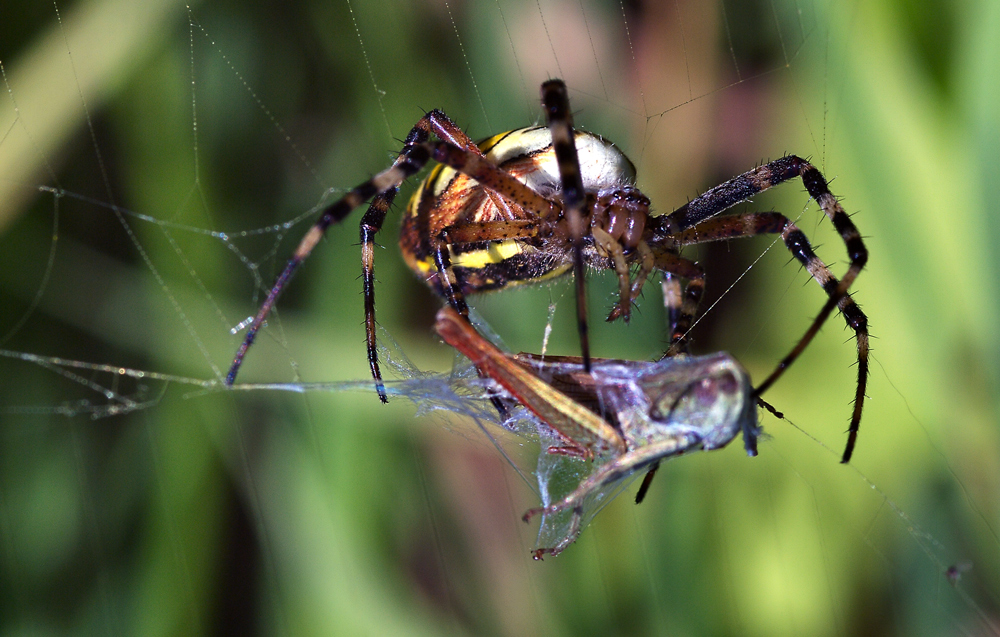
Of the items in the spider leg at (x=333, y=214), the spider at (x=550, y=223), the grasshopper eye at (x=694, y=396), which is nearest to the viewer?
the grasshopper eye at (x=694, y=396)

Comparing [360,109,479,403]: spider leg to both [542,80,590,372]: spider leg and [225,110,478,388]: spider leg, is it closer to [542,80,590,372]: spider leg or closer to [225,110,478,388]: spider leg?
[225,110,478,388]: spider leg

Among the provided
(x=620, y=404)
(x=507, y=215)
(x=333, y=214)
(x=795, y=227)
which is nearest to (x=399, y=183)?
(x=333, y=214)

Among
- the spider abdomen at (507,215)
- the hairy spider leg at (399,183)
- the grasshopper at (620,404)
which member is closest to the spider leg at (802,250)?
the spider abdomen at (507,215)

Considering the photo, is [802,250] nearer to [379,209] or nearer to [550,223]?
[550,223]

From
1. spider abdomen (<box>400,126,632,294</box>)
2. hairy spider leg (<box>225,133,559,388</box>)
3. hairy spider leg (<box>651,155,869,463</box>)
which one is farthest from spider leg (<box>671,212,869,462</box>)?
hairy spider leg (<box>225,133,559,388</box>)

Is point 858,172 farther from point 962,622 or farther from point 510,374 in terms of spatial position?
point 510,374

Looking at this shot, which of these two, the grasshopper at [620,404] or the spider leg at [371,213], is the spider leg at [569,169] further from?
the spider leg at [371,213]

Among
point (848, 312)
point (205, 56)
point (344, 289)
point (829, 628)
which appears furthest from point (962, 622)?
point (205, 56)
